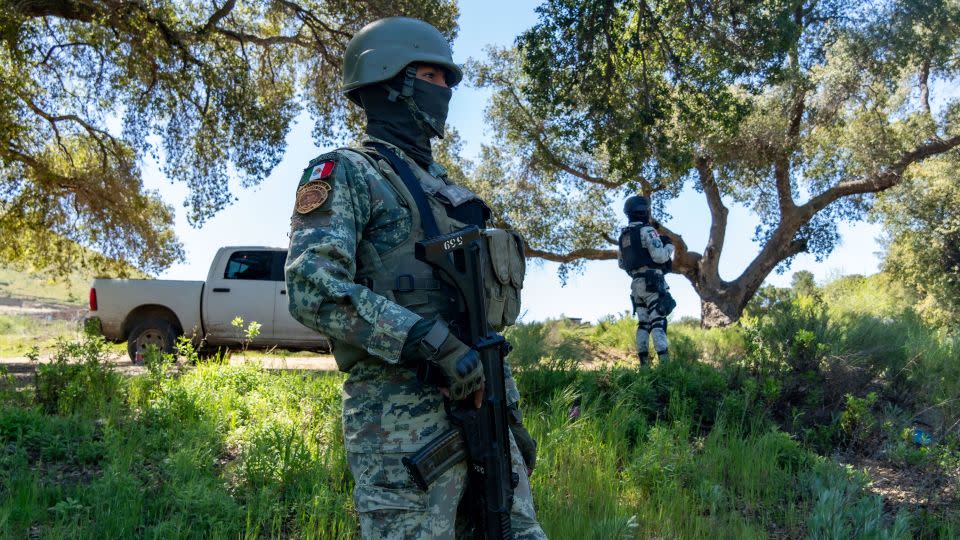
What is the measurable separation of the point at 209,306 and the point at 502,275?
31.6 feet

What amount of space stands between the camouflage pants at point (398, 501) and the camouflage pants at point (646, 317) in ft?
21.1

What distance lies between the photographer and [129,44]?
1122cm

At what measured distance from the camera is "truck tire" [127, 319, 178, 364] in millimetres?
10648

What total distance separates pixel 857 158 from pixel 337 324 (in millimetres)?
16491

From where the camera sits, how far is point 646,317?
8438 millimetres

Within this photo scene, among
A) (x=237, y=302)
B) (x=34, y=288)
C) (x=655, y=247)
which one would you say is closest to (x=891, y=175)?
(x=655, y=247)

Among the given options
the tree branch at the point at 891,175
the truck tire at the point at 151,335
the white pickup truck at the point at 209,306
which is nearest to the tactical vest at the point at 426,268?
the white pickup truck at the point at 209,306

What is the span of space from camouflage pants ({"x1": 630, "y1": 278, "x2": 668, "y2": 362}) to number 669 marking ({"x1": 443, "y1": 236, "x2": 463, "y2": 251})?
6440 millimetres

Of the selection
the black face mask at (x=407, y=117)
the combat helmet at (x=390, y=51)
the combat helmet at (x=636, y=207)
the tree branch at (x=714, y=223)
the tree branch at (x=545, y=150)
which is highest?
the tree branch at (x=545, y=150)

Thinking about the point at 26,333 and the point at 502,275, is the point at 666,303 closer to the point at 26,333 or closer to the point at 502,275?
the point at 502,275

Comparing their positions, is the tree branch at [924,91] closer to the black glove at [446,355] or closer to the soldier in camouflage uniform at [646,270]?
the soldier in camouflage uniform at [646,270]

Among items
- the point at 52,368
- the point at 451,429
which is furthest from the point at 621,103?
the point at 451,429

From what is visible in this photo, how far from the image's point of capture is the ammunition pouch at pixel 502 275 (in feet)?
7.43

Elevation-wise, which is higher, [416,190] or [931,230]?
[931,230]
